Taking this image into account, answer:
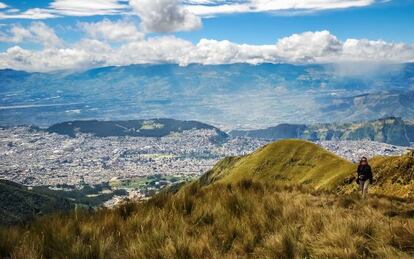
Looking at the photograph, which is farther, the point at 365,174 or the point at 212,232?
the point at 365,174

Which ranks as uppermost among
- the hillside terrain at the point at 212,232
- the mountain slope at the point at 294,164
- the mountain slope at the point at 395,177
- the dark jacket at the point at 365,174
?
the hillside terrain at the point at 212,232

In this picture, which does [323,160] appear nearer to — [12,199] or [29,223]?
[29,223]

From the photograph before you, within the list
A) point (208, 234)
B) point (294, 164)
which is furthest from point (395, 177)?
point (294, 164)

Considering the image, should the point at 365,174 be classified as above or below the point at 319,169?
above

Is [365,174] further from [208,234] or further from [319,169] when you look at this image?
[319,169]

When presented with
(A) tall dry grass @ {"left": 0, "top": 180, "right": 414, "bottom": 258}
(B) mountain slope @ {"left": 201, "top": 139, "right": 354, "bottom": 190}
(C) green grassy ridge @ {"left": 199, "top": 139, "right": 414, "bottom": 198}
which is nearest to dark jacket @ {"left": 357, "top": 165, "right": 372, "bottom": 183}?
(C) green grassy ridge @ {"left": 199, "top": 139, "right": 414, "bottom": 198}

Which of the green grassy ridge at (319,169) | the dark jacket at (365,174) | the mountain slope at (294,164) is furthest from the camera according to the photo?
the mountain slope at (294,164)

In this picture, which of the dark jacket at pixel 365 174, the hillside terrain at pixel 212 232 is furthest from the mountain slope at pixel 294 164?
the hillside terrain at pixel 212 232

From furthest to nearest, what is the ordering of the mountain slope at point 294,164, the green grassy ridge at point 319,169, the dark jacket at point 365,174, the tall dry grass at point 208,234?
the mountain slope at point 294,164 → the green grassy ridge at point 319,169 → the dark jacket at point 365,174 → the tall dry grass at point 208,234

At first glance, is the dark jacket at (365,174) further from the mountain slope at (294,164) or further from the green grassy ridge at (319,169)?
the mountain slope at (294,164)
